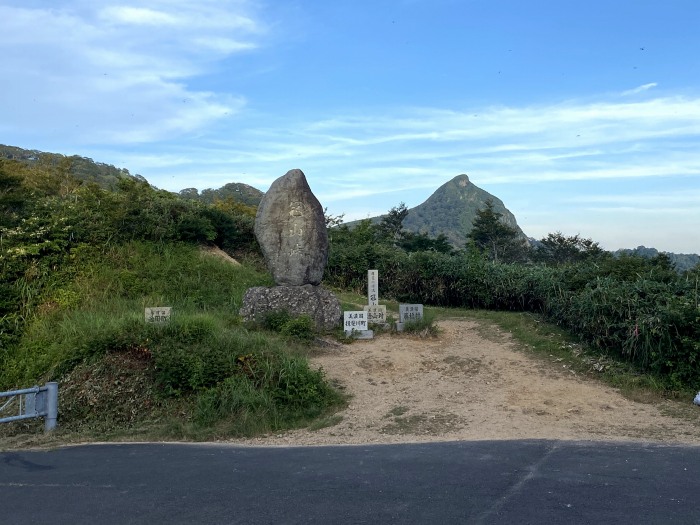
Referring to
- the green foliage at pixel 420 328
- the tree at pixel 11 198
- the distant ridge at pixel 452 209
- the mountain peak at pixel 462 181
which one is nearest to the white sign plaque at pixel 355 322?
the green foliage at pixel 420 328

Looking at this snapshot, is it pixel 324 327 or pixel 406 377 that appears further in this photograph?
pixel 324 327

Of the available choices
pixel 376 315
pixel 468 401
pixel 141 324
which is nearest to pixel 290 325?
pixel 376 315

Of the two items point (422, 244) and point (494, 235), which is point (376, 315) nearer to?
point (422, 244)

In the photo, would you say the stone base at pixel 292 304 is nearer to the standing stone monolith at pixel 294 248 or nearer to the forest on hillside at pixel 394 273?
the standing stone monolith at pixel 294 248

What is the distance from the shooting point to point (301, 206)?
13.8 metres

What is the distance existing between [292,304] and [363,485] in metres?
7.58

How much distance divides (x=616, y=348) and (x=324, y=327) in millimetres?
5619

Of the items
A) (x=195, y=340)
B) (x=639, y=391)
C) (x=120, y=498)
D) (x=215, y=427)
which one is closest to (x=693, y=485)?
(x=639, y=391)

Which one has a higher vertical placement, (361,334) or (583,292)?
(583,292)

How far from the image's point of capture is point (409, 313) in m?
13.6

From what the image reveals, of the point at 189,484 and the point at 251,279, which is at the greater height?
the point at 251,279

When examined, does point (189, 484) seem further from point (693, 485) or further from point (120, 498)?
point (693, 485)

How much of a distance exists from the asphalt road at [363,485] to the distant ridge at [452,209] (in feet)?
186

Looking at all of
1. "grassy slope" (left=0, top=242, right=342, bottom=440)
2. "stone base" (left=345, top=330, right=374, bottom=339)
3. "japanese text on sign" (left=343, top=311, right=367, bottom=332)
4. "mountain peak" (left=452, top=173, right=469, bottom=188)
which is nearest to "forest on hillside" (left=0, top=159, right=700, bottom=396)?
"grassy slope" (left=0, top=242, right=342, bottom=440)
